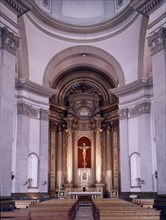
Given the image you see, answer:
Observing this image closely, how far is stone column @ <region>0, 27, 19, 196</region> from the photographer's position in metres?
11.1

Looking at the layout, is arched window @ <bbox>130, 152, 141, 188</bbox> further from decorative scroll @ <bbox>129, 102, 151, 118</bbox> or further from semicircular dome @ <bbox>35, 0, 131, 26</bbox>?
semicircular dome @ <bbox>35, 0, 131, 26</bbox>

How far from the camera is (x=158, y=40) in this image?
11.7 meters

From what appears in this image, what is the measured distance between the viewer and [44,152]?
19.5 meters

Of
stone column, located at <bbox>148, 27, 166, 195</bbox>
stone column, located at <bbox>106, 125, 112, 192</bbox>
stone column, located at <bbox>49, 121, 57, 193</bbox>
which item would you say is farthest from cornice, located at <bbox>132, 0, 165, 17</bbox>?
stone column, located at <bbox>106, 125, 112, 192</bbox>

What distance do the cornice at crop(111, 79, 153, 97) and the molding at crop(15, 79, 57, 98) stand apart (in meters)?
3.83

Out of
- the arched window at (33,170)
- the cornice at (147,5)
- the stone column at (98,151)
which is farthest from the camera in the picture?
the stone column at (98,151)

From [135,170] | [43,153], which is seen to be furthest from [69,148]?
[135,170]

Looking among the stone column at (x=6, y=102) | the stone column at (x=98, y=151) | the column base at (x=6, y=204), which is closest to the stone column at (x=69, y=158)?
the stone column at (x=98, y=151)

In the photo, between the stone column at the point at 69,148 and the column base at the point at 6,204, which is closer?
the column base at the point at 6,204

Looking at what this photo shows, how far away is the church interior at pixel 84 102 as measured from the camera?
17844 mm

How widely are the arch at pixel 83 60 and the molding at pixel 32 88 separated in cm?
43

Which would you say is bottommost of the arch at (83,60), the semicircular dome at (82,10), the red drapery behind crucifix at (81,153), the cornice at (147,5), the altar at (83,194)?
the altar at (83,194)

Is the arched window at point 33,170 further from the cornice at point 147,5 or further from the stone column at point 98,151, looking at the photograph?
the cornice at point 147,5

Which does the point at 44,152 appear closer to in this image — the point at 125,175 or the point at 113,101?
the point at 125,175
